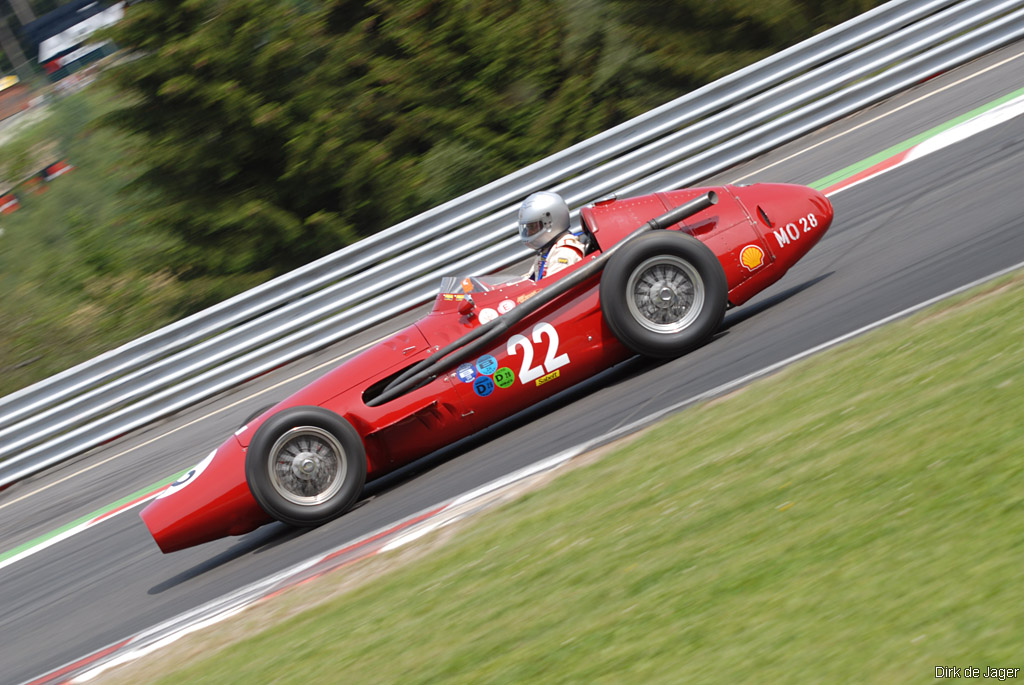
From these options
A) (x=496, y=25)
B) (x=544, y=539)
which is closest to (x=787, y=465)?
(x=544, y=539)

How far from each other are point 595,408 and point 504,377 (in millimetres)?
578

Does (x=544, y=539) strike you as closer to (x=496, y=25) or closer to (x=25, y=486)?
(x=25, y=486)

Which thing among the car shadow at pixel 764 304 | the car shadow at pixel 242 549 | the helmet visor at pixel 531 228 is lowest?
the car shadow at pixel 764 304

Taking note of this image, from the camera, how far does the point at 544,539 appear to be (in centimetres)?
459

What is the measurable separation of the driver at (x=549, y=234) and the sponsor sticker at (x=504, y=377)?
773 millimetres

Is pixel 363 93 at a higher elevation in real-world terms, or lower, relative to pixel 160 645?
higher

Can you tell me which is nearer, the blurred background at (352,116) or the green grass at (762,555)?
the green grass at (762,555)

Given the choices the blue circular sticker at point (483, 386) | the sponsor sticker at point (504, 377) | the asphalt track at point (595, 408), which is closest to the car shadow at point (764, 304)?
the asphalt track at point (595, 408)

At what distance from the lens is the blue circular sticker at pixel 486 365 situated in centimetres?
646

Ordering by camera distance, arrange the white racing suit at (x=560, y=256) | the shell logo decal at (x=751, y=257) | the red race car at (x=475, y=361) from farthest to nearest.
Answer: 1. the white racing suit at (x=560, y=256)
2. the shell logo decal at (x=751, y=257)
3. the red race car at (x=475, y=361)

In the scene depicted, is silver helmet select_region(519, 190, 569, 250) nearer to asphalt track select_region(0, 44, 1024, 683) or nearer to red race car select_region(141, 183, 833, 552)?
red race car select_region(141, 183, 833, 552)

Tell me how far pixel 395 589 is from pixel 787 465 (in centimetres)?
176

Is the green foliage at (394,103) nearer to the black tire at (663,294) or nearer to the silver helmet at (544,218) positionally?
the silver helmet at (544,218)

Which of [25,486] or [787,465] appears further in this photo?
[25,486]
